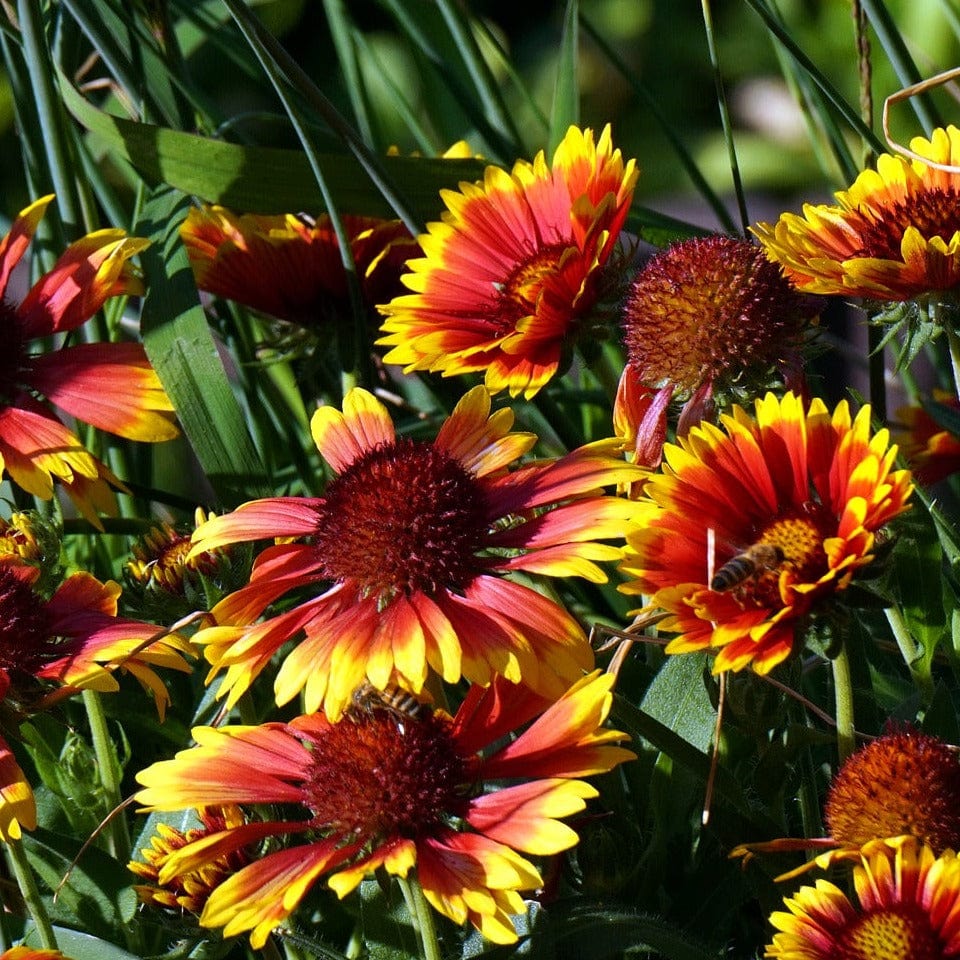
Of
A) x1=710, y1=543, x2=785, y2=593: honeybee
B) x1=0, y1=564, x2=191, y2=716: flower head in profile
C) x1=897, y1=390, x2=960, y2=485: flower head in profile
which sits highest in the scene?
x1=0, y1=564, x2=191, y2=716: flower head in profile

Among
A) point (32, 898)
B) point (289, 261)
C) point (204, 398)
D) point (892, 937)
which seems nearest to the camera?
point (892, 937)

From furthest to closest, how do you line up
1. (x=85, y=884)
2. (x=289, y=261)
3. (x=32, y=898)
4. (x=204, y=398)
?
(x=289, y=261), (x=204, y=398), (x=85, y=884), (x=32, y=898)

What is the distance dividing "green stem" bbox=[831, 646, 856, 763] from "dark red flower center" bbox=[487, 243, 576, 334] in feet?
0.85

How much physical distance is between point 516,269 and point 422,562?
0.90ft

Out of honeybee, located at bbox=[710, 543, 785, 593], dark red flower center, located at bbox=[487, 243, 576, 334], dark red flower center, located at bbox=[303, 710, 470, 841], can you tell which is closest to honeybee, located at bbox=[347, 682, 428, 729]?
dark red flower center, located at bbox=[303, 710, 470, 841]

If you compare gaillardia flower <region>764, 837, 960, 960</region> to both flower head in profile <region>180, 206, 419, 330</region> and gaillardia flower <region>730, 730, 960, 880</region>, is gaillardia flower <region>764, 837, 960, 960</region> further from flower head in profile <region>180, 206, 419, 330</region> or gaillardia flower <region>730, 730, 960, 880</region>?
flower head in profile <region>180, 206, 419, 330</region>

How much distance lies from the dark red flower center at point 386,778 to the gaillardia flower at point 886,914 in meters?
0.13

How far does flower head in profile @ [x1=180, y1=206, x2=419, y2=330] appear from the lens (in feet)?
3.14

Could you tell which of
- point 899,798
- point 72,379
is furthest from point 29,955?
point 72,379

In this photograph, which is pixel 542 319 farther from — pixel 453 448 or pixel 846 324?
pixel 846 324

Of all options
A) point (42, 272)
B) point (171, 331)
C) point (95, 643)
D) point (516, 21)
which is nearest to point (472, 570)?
point (95, 643)

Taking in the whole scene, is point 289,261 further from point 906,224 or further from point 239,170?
point 906,224

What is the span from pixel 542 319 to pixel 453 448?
0.33ft

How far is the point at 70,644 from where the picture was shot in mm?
685
